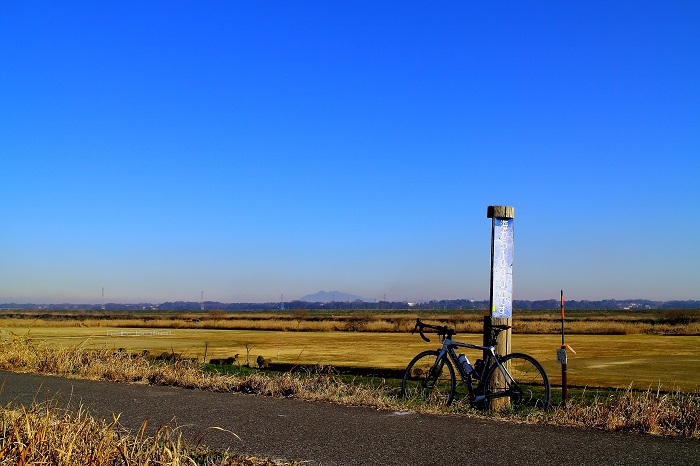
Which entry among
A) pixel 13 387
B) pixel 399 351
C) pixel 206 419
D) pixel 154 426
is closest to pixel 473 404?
pixel 206 419

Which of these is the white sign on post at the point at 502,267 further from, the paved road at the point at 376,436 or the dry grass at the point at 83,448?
the dry grass at the point at 83,448

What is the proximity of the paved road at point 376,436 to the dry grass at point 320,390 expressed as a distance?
377 millimetres

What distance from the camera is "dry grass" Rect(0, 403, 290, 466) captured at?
515 centimetres

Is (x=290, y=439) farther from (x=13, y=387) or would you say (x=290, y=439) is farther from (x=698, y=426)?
(x=13, y=387)

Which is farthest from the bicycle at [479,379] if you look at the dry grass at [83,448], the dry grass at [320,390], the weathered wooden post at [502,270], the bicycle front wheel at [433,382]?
the dry grass at [83,448]

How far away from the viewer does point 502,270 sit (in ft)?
32.3

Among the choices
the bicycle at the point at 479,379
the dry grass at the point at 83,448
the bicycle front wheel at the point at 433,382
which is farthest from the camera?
the bicycle front wheel at the point at 433,382

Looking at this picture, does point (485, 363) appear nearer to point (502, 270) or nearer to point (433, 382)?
point (433, 382)

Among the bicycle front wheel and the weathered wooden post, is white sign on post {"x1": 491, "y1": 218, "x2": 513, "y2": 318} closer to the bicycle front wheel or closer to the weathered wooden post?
the weathered wooden post

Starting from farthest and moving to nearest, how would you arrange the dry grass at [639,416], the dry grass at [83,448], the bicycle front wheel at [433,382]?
the bicycle front wheel at [433,382] < the dry grass at [639,416] < the dry grass at [83,448]

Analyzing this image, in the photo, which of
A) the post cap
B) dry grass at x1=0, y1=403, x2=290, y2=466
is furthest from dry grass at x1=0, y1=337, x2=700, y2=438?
the post cap

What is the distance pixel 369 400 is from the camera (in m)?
9.01

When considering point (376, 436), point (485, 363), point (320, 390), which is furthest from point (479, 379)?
point (376, 436)

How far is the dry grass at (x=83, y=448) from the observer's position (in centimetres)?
515
